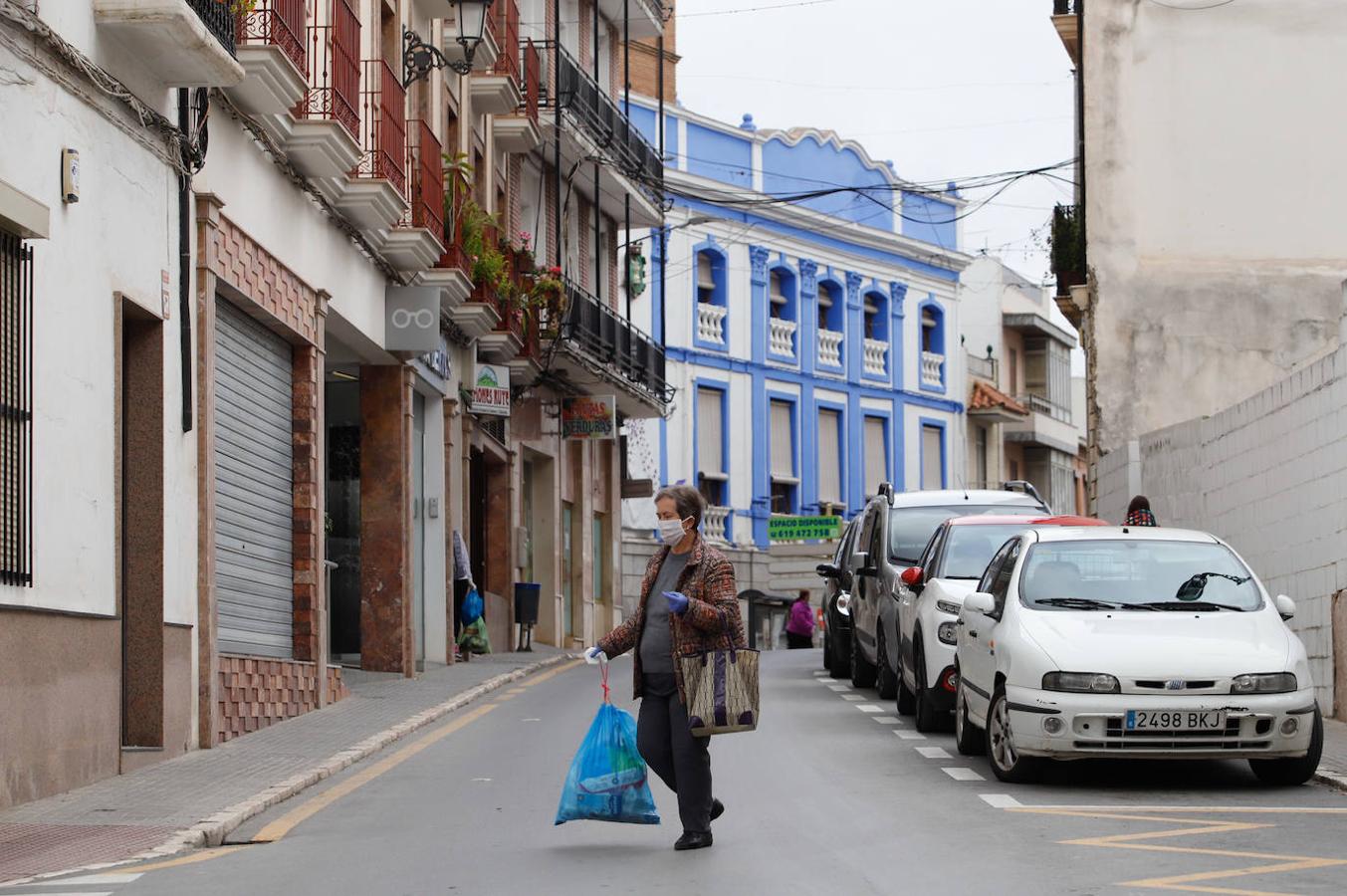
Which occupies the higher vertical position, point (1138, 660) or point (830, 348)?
point (830, 348)

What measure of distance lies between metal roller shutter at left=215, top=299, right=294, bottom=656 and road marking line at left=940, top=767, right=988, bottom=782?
6.23 metres

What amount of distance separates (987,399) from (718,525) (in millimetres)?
13180

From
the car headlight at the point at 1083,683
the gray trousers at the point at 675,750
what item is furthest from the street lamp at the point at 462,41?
the gray trousers at the point at 675,750

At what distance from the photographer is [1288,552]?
1883 centimetres

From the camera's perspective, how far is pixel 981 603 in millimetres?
13172

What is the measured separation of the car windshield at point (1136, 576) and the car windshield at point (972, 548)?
328cm

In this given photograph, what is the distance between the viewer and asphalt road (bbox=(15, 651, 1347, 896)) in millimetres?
8828

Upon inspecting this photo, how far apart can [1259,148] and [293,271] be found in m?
15.6

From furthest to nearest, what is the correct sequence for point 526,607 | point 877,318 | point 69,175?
point 877,318 < point 526,607 < point 69,175

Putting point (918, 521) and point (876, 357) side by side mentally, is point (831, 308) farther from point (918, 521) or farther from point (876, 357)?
point (918, 521)

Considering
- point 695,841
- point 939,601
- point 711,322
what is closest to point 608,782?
point 695,841

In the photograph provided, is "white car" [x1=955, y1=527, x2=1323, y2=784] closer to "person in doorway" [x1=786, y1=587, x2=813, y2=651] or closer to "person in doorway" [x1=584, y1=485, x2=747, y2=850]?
"person in doorway" [x1=584, y1=485, x2=747, y2=850]

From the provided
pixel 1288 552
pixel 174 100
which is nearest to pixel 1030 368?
pixel 1288 552

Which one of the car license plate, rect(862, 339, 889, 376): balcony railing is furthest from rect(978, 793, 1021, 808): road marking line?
rect(862, 339, 889, 376): balcony railing
